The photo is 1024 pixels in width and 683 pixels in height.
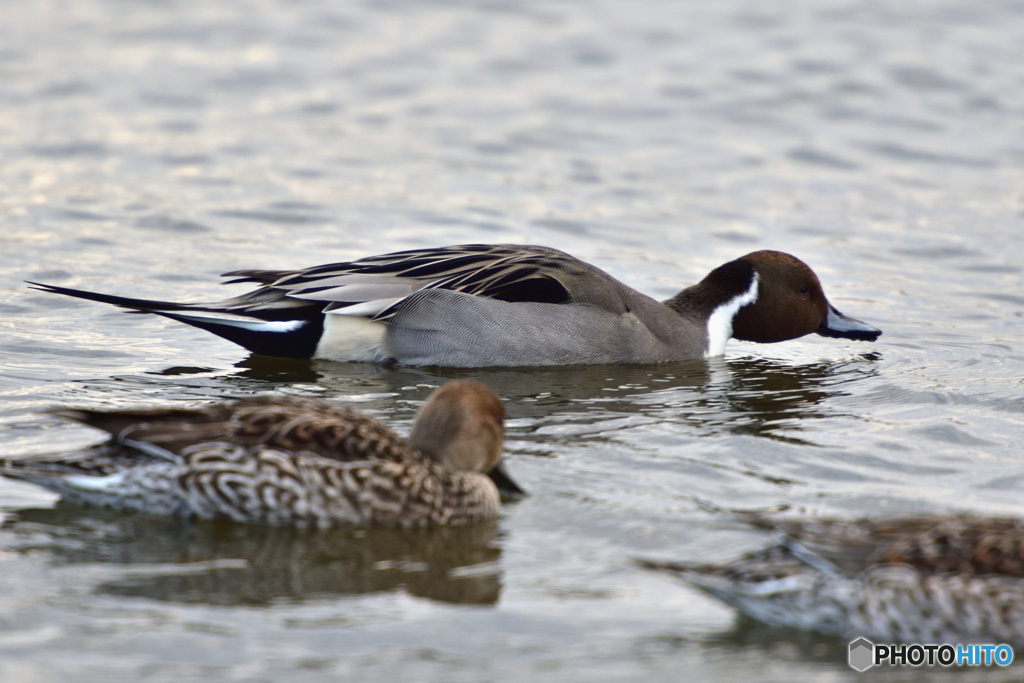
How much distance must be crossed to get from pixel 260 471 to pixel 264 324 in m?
3.13

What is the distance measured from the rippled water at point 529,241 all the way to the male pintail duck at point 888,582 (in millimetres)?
197

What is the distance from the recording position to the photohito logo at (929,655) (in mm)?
4902

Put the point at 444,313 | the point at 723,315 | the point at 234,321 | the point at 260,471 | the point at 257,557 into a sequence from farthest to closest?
the point at 723,315, the point at 444,313, the point at 234,321, the point at 260,471, the point at 257,557

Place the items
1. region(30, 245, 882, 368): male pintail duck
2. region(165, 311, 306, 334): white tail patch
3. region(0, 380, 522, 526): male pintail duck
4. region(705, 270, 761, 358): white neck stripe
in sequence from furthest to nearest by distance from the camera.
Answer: region(705, 270, 761, 358): white neck stripe
region(30, 245, 882, 368): male pintail duck
region(165, 311, 306, 334): white tail patch
region(0, 380, 522, 526): male pintail duck

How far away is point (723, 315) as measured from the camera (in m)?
9.75

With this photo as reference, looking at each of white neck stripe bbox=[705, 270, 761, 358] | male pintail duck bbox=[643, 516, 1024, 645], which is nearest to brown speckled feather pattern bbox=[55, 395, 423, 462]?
male pintail duck bbox=[643, 516, 1024, 645]

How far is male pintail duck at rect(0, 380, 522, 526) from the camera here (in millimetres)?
5930

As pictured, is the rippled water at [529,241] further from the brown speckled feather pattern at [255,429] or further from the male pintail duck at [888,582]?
the brown speckled feather pattern at [255,429]

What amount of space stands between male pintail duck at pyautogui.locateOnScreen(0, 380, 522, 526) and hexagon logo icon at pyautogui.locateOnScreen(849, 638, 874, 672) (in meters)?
1.83

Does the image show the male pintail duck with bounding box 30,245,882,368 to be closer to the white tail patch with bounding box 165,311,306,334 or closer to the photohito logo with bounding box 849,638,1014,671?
the white tail patch with bounding box 165,311,306,334

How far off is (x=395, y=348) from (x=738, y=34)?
9.54 meters

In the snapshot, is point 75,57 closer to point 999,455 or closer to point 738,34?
point 738,34

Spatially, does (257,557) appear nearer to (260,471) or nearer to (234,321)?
(260,471)

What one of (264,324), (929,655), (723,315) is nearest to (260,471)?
(929,655)
